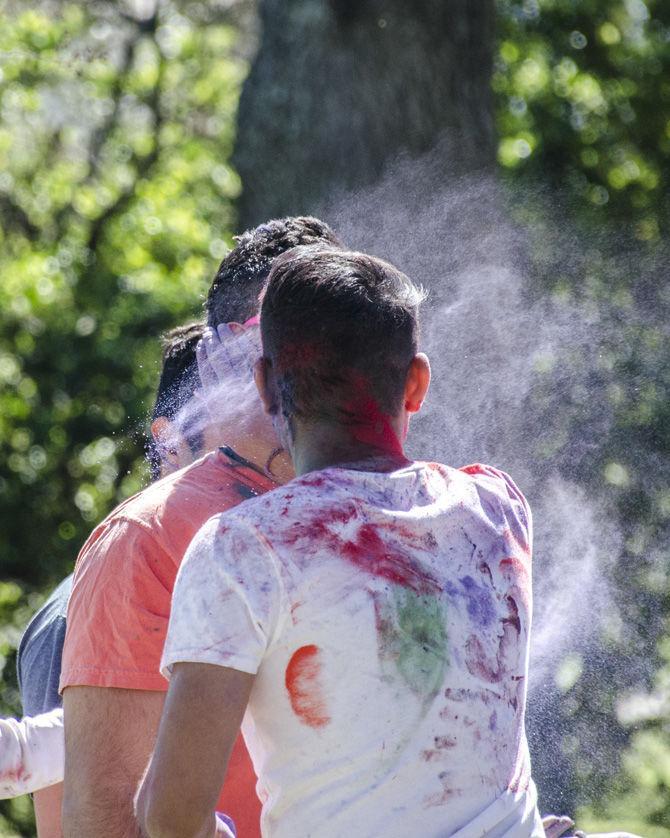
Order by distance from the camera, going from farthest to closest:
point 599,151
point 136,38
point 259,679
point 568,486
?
point 136,38 < point 599,151 < point 568,486 < point 259,679

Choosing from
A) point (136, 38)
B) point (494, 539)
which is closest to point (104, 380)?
point (136, 38)

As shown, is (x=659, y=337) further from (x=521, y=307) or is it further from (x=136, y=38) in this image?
(x=136, y=38)

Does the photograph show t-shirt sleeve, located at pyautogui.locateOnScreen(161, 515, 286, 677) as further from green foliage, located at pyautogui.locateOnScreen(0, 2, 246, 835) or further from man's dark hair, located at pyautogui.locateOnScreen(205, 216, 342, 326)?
green foliage, located at pyautogui.locateOnScreen(0, 2, 246, 835)

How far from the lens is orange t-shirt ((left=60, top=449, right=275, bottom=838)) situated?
60.4 inches

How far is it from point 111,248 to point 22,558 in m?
2.53

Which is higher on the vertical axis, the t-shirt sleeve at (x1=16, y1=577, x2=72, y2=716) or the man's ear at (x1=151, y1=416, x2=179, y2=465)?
the man's ear at (x1=151, y1=416, x2=179, y2=465)

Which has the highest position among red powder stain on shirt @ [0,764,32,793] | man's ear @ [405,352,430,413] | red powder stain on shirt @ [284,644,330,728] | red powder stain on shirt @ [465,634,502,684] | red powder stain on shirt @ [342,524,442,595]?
man's ear @ [405,352,430,413]

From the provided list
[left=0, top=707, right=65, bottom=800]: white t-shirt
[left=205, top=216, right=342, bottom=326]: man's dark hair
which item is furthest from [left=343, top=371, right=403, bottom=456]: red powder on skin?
[left=0, top=707, right=65, bottom=800]: white t-shirt

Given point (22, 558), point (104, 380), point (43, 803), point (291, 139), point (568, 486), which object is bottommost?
point (22, 558)

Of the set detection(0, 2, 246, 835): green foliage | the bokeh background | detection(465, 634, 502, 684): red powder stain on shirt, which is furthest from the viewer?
detection(0, 2, 246, 835): green foliage

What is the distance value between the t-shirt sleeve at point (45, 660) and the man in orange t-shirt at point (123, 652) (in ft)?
1.68

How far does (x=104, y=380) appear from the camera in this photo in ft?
21.4

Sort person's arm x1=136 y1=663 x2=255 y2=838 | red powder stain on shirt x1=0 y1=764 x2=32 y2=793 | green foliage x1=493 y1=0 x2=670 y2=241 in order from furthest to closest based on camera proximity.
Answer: green foliage x1=493 y1=0 x2=670 y2=241 → red powder stain on shirt x1=0 y1=764 x2=32 y2=793 → person's arm x1=136 y1=663 x2=255 y2=838

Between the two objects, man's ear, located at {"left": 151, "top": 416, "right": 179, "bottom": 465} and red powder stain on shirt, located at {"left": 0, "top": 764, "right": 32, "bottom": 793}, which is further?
man's ear, located at {"left": 151, "top": 416, "right": 179, "bottom": 465}
